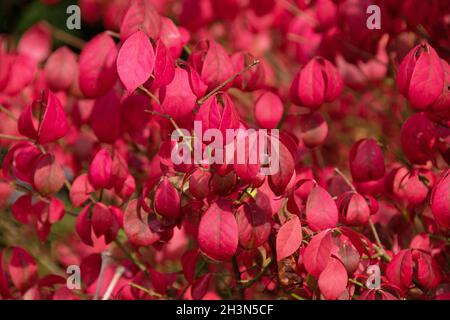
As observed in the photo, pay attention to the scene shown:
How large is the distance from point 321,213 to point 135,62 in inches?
13.2

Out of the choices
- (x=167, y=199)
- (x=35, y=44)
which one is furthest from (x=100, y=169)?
(x=35, y=44)

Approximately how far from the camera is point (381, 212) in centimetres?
143

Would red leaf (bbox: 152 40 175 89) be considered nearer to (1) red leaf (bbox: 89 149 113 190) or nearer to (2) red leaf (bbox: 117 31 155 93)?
(2) red leaf (bbox: 117 31 155 93)

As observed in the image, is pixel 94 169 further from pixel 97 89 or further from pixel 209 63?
pixel 209 63

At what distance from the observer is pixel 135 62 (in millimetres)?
902

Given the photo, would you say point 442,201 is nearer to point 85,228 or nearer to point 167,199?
point 167,199

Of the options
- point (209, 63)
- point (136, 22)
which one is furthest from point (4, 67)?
point (209, 63)

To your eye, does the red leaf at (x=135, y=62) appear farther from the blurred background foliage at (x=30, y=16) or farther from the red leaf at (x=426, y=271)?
the blurred background foliage at (x=30, y=16)

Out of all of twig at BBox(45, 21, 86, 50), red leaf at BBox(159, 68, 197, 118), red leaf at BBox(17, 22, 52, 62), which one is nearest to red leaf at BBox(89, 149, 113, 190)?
red leaf at BBox(159, 68, 197, 118)

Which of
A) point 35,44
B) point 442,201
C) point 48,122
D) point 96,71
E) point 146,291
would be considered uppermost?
point 35,44

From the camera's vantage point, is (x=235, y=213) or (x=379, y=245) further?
(x=379, y=245)

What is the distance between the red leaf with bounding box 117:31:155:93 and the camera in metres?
0.89

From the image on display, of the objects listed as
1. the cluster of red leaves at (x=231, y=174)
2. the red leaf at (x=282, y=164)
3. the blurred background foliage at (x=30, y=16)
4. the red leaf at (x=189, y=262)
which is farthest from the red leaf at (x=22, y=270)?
the blurred background foliage at (x=30, y=16)

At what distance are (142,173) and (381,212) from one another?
55 centimetres
